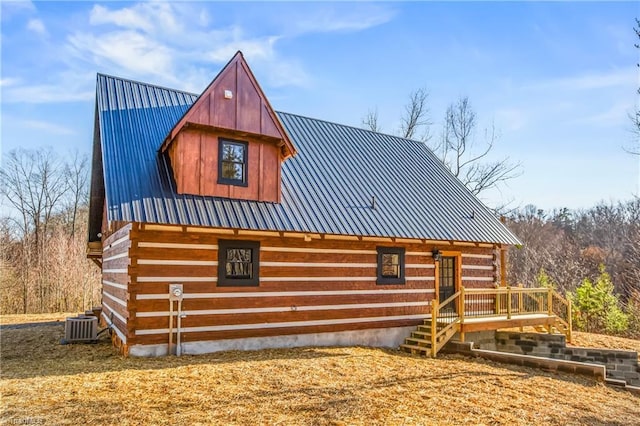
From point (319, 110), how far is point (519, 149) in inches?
504

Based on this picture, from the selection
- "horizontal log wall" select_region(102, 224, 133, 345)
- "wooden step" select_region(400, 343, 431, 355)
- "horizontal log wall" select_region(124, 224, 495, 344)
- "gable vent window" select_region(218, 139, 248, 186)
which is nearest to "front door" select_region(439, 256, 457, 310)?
"horizontal log wall" select_region(124, 224, 495, 344)

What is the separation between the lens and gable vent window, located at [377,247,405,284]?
13336 mm

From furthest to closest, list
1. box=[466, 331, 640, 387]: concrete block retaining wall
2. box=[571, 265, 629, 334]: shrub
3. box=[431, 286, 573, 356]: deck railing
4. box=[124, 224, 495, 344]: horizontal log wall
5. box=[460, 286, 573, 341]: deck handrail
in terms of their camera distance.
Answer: box=[571, 265, 629, 334]: shrub, box=[460, 286, 573, 341]: deck handrail, box=[466, 331, 640, 387]: concrete block retaining wall, box=[431, 286, 573, 356]: deck railing, box=[124, 224, 495, 344]: horizontal log wall

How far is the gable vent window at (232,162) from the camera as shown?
453 inches

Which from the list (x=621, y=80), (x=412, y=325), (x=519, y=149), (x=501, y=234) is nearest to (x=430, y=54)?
(x=621, y=80)

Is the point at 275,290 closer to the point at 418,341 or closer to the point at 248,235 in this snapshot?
the point at 248,235

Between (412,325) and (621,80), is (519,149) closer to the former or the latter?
(621,80)

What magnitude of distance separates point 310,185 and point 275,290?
363 cm

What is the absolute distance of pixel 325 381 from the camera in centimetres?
822

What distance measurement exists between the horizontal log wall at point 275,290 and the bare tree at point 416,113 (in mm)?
20405

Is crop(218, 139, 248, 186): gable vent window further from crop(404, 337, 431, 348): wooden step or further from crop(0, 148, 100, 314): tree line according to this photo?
crop(0, 148, 100, 314): tree line

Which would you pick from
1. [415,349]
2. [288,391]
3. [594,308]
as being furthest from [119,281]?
[594,308]

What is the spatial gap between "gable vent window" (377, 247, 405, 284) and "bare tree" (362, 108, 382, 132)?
2114 cm

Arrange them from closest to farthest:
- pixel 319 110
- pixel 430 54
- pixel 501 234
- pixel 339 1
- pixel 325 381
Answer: pixel 325 381, pixel 339 1, pixel 430 54, pixel 501 234, pixel 319 110
